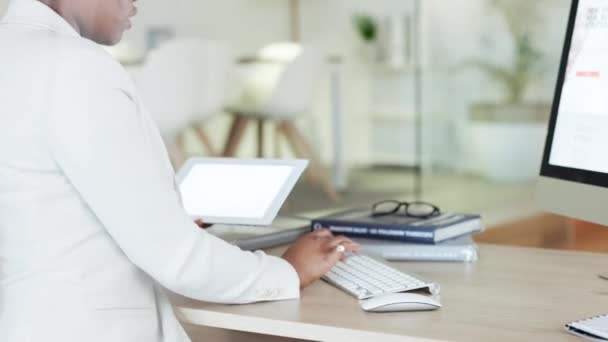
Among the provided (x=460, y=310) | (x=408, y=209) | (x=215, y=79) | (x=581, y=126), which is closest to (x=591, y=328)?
(x=460, y=310)

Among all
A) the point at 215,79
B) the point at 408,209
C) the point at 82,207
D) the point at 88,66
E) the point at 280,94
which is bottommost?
the point at 280,94

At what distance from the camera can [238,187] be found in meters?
1.73

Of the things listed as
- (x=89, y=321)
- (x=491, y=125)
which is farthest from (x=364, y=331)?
(x=491, y=125)

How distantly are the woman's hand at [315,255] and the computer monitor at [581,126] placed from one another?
1.18 ft

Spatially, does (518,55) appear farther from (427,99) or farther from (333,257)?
(333,257)

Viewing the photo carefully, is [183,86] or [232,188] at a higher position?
[232,188]

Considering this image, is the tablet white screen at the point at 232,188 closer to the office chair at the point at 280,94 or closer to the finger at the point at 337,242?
the finger at the point at 337,242

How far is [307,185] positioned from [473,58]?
1.09 meters

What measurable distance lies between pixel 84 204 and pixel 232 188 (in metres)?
0.53

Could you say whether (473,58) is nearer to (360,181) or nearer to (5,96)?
(360,181)

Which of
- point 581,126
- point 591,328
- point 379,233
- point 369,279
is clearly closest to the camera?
point 591,328

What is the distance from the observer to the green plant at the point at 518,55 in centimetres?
501

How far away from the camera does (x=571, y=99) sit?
156 cm

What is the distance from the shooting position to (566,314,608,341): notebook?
1.08 metres
